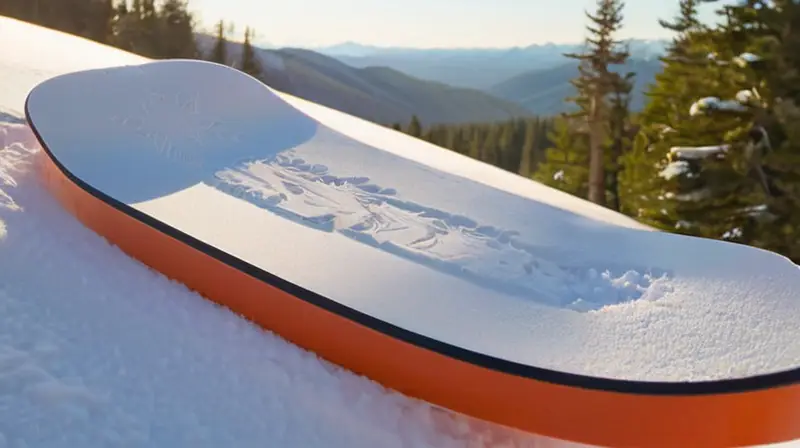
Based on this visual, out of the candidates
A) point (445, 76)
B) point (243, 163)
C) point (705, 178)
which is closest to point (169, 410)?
point (243, 163)

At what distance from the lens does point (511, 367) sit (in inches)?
89.9

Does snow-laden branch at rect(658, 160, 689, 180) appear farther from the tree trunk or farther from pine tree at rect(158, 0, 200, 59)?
pine tree at rect(158, 0, 200, 59)

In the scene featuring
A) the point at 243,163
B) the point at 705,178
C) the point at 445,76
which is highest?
the point at 243,163

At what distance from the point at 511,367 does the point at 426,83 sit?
8854 cm

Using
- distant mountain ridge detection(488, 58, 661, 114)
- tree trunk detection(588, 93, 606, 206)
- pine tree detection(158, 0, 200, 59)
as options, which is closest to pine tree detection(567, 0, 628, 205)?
tree trunk detection(588, 93, 606, 206)

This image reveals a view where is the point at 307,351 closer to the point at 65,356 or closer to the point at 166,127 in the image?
the point at 65,356

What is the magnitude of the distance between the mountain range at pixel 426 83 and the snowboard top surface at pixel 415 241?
9.00 m

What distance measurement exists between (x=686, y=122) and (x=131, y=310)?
763 cm

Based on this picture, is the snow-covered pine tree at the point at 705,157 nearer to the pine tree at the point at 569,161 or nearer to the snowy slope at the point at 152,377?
the pine tree at the point at 569,161

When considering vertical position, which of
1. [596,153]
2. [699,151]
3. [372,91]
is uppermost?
[699,151]

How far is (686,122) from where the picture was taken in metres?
8.17

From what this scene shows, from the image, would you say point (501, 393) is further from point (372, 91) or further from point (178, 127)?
point (372, 91)

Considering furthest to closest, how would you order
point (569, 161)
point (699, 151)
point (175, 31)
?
1. point (175, 31)
2. point (569, 161)
3. point (699, 151)

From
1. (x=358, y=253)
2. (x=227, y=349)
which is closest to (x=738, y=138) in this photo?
(x=358, y=253)
